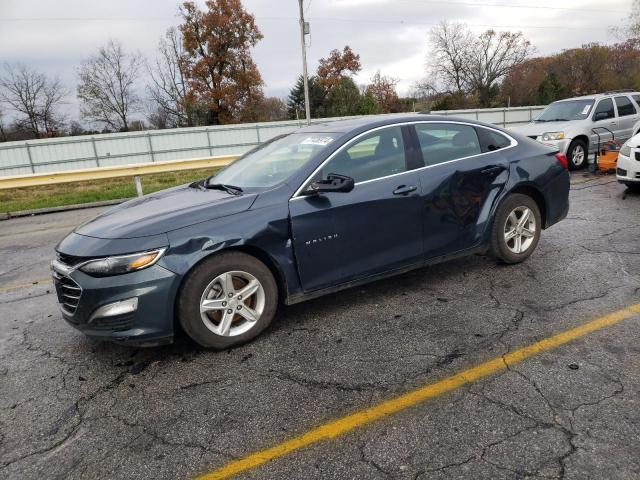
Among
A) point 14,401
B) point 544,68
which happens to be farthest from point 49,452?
point 544,68

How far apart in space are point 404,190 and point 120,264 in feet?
7.53

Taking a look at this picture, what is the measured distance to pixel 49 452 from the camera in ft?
8.45

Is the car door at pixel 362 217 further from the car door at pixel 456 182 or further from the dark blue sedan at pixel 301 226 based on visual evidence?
the car door at pixel 456 182

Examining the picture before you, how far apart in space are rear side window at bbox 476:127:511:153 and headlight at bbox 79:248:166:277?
3263 millimetres

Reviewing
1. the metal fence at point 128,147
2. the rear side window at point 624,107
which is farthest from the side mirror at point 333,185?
the metal fence at point 128,147

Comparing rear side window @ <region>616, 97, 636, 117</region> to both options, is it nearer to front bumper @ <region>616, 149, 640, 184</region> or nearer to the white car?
the white car

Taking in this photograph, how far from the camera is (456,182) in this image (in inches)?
175

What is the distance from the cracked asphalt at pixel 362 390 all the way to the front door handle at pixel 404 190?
0.96 metres

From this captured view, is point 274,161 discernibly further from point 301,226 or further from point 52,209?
point 52,209

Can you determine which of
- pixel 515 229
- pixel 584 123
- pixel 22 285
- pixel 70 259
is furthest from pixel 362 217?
pixel 584 123

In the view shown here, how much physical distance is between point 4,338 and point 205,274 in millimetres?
2067

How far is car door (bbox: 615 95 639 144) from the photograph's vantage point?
488 inches

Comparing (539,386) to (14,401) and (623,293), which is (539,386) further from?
(14,401)

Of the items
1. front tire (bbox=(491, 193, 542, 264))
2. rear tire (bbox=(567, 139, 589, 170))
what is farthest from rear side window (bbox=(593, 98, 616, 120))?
front tire (bbox=(491, 193, 542, 264))
